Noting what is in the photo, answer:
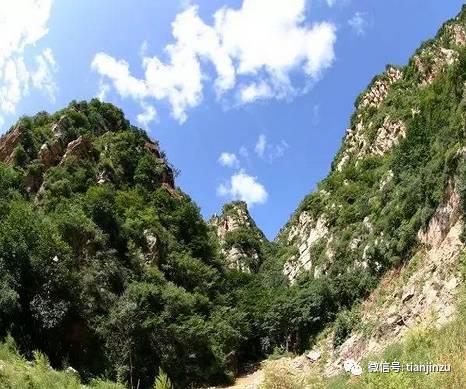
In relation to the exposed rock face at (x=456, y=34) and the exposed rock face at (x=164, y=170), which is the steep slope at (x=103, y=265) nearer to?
the exposed rock face at (x=164, y=170)

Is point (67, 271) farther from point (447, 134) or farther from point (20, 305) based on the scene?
point (447, 134)

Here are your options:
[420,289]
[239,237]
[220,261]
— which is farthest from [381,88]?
[420,289]

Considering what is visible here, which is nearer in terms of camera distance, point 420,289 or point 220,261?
point 420,289

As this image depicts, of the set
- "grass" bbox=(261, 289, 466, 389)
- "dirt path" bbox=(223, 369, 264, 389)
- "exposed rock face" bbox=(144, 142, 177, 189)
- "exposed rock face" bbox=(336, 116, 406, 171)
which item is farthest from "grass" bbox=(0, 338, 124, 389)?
"exposed rock face" bbox=(144, 142, 177, 189)

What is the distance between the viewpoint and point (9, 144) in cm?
4181

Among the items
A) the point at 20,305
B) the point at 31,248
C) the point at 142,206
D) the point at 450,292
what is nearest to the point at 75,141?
the point at 142,206

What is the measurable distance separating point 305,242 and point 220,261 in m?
9.02

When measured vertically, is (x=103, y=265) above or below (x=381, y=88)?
below

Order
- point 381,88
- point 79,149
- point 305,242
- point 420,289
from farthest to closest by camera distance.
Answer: point 381,88, point 305,242, point 79,149, point 420,289

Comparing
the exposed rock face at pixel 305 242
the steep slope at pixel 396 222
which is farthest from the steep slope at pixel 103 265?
the steep slope at pixel 396 222

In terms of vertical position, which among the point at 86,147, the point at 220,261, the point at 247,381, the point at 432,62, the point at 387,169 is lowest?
the point at 247,381

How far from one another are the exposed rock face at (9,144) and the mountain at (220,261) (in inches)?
5.0

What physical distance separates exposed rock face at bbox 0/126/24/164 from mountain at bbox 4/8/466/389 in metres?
0.13

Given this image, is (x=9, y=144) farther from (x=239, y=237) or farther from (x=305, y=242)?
(x=239, y=237)
